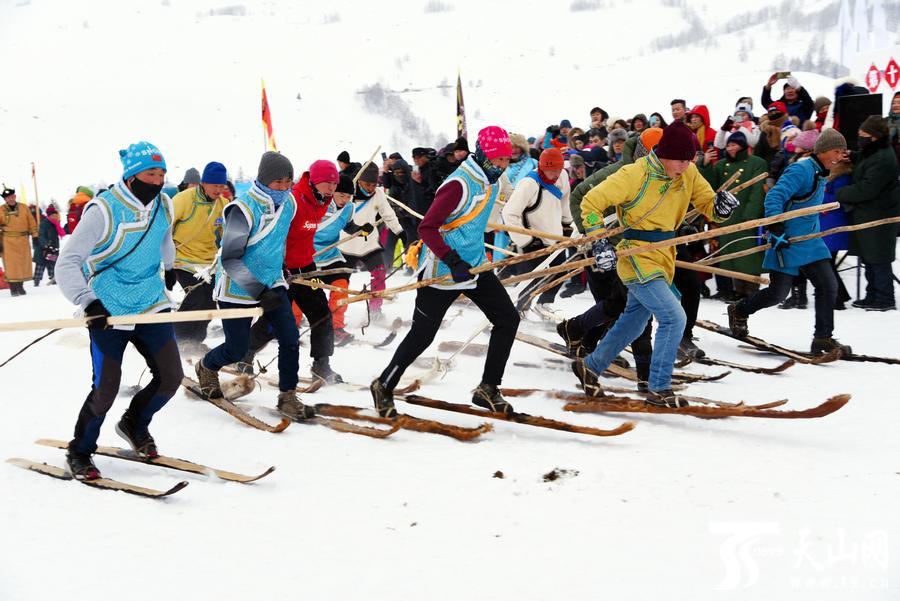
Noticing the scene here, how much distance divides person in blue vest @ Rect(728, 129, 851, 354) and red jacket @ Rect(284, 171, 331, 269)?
138 inches

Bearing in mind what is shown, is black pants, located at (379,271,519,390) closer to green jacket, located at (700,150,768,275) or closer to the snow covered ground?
the snow covered ground

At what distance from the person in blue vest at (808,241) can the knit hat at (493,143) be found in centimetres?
279

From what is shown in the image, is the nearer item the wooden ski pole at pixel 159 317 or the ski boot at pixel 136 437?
the wooden ski pole at pixel 159 317

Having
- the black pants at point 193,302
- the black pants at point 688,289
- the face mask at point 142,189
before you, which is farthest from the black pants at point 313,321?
the black pants at point 688,289

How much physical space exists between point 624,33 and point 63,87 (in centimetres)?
5104

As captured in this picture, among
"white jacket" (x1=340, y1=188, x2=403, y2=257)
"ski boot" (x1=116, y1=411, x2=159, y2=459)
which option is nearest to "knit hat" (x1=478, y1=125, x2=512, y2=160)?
"ski boot" (x1=116, y1=411, x2=159, y2=459)

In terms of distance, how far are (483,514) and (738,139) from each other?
646 centimetres

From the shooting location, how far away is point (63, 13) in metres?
96.8

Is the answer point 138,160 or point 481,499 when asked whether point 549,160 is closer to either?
point 138,160

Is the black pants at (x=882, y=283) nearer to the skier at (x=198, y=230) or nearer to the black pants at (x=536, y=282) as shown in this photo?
the black pants at (x=536, y=282)

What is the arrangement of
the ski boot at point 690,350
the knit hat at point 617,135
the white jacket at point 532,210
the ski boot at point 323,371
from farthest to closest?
the knit hat at point 617,135
the white jacket at point 532,210
the ski boot at point 690,350
the ski boot at point 323,371

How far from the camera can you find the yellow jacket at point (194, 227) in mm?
7488

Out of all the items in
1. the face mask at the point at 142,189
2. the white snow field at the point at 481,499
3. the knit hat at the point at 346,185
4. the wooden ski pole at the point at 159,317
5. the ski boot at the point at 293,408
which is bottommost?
the white snow field at the point at 481,499

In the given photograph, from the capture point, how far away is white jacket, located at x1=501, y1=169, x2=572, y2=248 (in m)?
7.89
